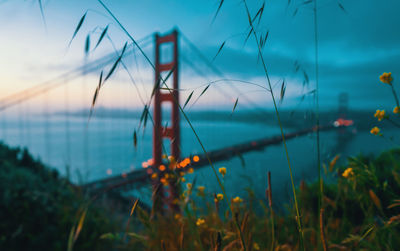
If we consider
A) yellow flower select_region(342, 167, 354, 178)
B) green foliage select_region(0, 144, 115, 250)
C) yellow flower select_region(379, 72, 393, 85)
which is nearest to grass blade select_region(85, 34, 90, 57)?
yellow flower select_region(379, 72, 393, 85)

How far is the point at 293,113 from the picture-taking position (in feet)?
2.97

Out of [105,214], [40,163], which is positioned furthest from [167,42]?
[105,214]

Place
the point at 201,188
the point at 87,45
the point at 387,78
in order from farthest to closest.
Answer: the point at 201,188, the point at 387,78, the point at 87,45

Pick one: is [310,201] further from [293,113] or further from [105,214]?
[105,214]

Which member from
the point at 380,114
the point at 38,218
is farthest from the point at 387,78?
the point at 38,218

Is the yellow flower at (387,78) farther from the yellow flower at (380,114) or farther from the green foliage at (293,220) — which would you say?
the green foliage at (293,220)

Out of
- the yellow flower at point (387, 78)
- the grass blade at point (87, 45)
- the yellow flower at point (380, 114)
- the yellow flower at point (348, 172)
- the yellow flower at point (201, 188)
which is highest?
the grass blade at point (87, 45)

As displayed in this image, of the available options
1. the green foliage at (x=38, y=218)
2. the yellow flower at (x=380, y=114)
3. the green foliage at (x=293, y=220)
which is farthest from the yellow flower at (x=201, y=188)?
the green foliage at (x=38, y=218)

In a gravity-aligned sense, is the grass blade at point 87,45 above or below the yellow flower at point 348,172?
above

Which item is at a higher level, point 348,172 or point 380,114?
point 380,114

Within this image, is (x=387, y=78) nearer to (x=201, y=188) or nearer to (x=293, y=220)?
(x=293, y=220)

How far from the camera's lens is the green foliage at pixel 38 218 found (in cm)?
176

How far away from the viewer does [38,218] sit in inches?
74.0

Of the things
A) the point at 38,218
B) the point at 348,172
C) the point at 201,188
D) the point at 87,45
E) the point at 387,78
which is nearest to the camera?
the point at 87,45
